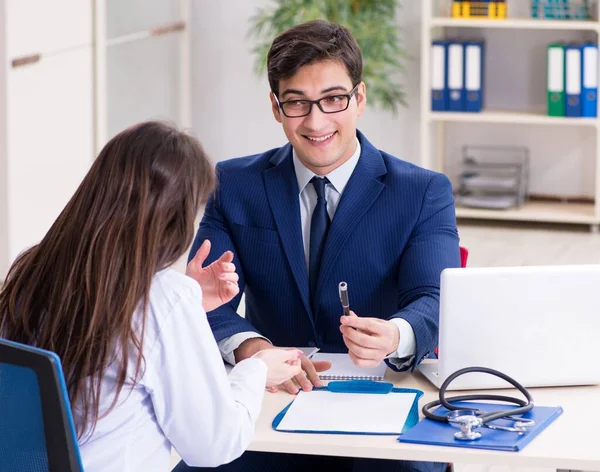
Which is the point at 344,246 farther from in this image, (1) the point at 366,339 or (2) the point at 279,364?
(2) the point at 279,364

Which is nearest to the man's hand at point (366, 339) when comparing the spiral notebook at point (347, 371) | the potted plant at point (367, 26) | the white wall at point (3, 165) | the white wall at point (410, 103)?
the spiral notebook at point (347, 371)

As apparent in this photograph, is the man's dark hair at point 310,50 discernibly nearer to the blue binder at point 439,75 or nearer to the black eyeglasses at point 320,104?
the black eyeglasses at point 320,104

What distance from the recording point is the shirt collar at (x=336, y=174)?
2.29 meters

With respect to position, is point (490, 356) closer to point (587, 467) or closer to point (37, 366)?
point (587, 467)

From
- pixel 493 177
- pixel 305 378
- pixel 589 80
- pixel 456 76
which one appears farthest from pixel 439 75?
pixel 305 378

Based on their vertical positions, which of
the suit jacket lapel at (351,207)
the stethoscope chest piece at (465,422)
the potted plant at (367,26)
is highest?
the potted plant at (367,26)

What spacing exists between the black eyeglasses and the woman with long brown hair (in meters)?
0.70

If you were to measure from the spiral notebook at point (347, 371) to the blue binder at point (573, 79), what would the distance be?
368 cm

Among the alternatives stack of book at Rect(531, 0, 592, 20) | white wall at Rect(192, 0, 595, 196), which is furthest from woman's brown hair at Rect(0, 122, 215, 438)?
white wall at Rect(192, 0, 595, 196)

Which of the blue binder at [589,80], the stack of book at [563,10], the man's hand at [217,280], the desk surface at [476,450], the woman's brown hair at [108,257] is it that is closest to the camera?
the woman's brown hair at [108,257]

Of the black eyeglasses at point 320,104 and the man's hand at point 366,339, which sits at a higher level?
the black eyeglasses at point 320,104

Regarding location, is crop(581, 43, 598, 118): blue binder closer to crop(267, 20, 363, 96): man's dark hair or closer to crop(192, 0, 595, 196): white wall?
crop(192, 0, 595, 196): white wall

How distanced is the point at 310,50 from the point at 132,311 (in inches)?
35.4

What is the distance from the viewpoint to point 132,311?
1.49m
